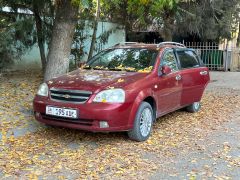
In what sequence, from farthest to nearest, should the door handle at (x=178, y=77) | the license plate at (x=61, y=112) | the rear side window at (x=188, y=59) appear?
1. the rear side window at (x=188, y=59)
2. the door handle at (x=178, y=77)
3. the license plate at (x=61, y=112)

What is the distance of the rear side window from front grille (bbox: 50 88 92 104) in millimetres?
2866

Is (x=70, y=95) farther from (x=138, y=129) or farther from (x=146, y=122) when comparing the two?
(x=146, y=122)

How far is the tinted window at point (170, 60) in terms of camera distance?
714 centimetres

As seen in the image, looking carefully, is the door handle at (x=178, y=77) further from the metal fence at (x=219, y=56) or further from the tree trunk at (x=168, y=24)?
the metal fence at (x=219, y=56)

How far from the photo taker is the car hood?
584 cm

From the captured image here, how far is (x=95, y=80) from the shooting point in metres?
6.12

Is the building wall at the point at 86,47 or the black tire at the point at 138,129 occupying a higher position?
the building wall at the point at 86,47

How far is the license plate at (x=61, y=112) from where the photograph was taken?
18.6ft

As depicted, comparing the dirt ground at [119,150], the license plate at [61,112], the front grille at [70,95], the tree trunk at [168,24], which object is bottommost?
the dirt ground at [119,150]

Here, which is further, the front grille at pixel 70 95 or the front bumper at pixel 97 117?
the front grille at pixel 70 95

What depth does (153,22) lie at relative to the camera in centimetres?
1678

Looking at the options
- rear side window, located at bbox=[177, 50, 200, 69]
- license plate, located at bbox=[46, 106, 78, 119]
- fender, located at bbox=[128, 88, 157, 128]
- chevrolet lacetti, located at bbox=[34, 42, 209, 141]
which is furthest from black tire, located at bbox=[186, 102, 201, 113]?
license plate, located at bbox=[46, 106, 78, 119]

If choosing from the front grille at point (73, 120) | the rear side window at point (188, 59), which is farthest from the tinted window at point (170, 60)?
the front grille at point (73, 120)

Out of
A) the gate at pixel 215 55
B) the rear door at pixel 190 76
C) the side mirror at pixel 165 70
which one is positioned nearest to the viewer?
the side mirror at pixel 165 70
